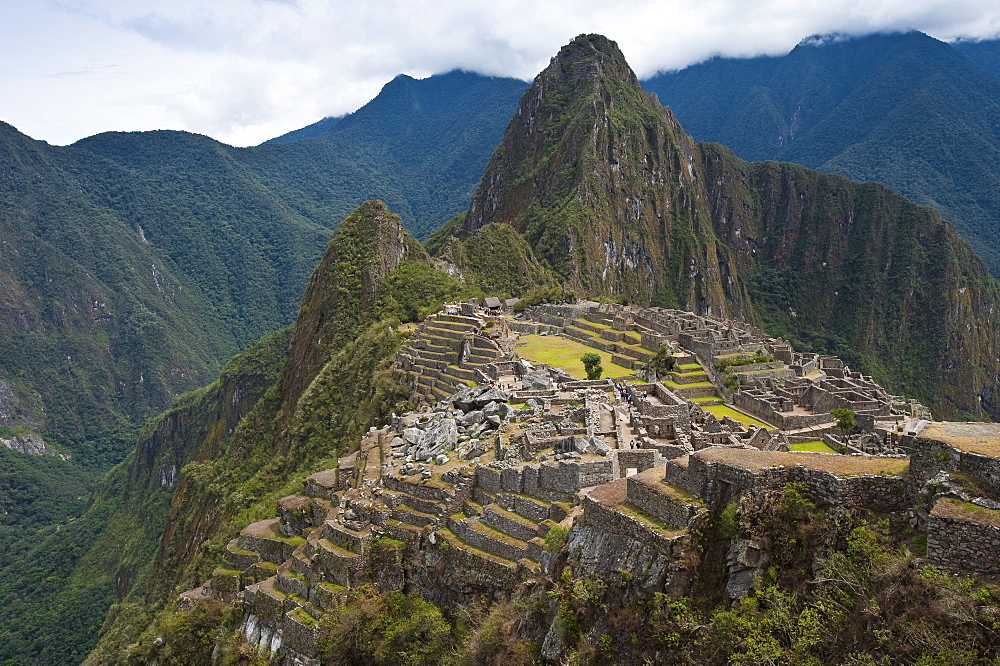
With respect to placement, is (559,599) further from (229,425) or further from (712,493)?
(229,425)

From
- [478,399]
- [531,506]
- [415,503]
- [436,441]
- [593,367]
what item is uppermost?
[593,367]

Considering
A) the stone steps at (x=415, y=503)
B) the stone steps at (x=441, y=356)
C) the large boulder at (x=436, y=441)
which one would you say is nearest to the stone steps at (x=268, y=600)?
the stone steps at (x=415, y=503)

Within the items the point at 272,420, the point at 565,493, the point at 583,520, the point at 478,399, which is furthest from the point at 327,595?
the point at 272,420

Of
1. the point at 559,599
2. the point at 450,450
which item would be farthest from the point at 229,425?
the point at 559,599

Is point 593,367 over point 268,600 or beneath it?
over

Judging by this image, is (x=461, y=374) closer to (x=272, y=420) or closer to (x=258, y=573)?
(x=258, y=573)
